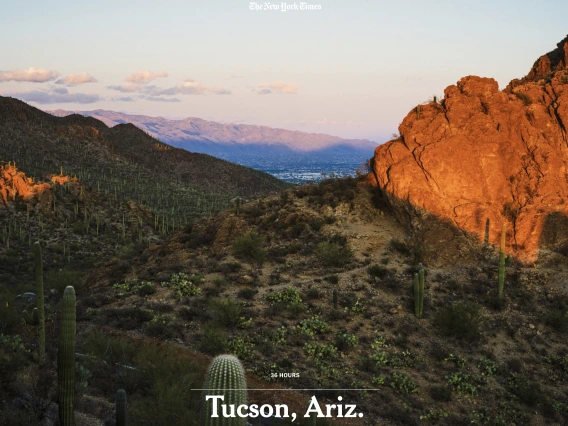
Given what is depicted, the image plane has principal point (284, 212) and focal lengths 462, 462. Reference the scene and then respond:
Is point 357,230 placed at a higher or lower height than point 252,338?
higher

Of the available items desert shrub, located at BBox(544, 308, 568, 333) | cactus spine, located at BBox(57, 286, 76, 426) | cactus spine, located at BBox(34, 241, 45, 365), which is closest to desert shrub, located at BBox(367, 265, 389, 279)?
desert shrub, located at BBox(544, 308, 568, 333)

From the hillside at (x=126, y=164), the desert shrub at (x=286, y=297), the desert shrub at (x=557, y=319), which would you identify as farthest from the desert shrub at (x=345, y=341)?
the hillside at (x=126, y=164)

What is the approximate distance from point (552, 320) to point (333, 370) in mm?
7723

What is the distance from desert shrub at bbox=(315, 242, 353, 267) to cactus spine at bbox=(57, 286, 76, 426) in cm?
1190

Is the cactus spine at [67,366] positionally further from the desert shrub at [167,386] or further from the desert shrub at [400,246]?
the desert shrub at [400,246]

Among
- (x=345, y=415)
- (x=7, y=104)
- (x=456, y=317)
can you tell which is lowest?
(x=345, y=415)

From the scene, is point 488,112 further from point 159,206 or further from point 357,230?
point 159,206

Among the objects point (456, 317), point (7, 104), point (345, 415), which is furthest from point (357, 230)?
point (7, 104)

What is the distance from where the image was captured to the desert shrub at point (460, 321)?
45.9 ft

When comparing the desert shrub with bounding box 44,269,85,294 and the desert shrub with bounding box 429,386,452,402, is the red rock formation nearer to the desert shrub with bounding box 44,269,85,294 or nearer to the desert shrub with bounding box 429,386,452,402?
the desert shrub with bounding box 429,386,452,402

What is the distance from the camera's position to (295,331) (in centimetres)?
1395

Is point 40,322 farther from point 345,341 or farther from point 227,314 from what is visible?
point 345,341

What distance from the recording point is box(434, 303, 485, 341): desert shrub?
551 inches

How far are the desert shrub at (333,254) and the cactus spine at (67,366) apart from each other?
11.9 metres
